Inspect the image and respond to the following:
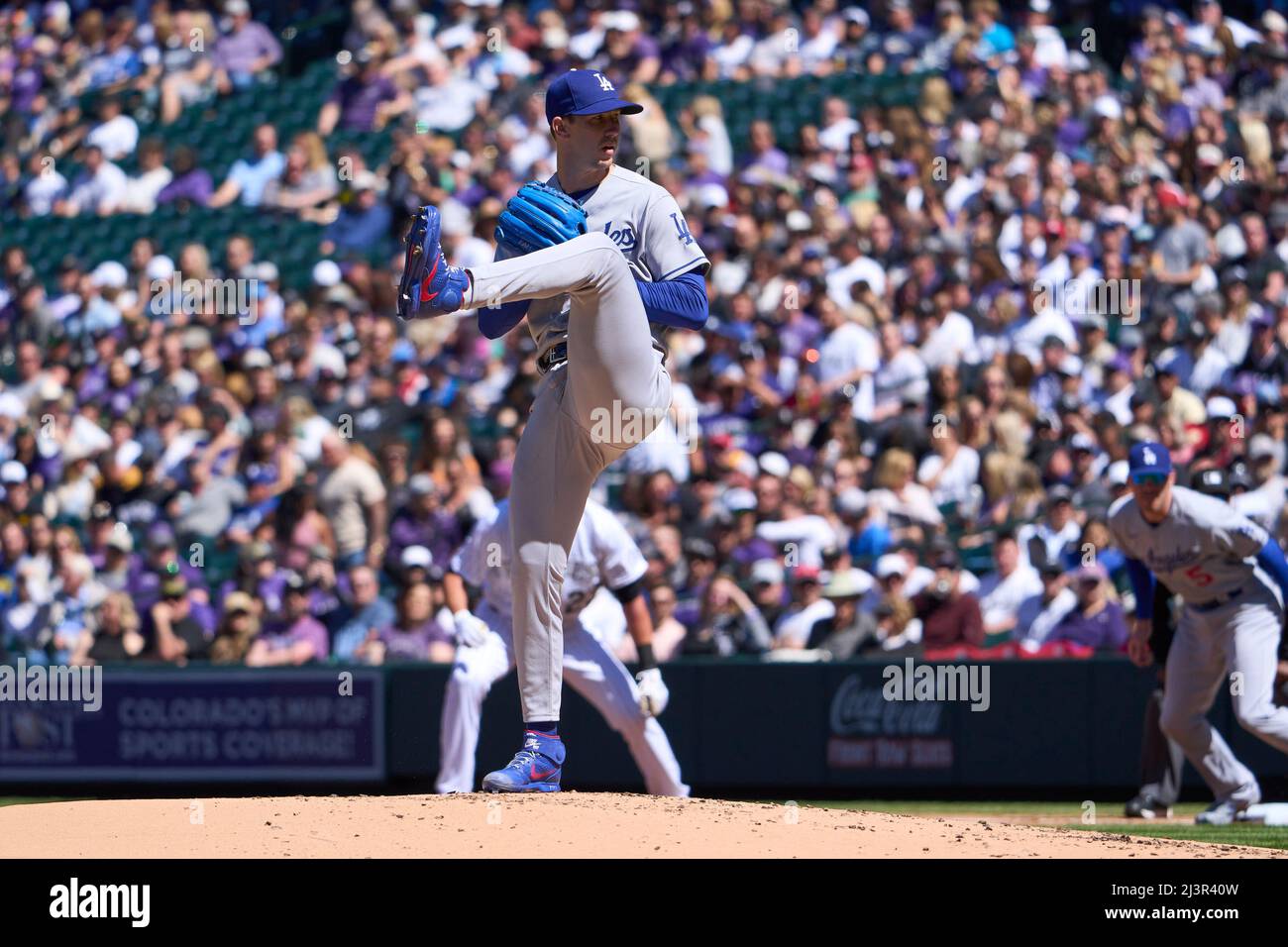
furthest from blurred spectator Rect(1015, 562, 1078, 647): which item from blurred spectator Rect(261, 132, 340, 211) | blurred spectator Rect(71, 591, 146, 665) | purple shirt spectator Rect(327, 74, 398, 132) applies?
purple shirt spectator Rect(327, 74, 398, 132)

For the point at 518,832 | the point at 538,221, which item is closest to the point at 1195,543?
the point at 538,221

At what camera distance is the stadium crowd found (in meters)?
12.5

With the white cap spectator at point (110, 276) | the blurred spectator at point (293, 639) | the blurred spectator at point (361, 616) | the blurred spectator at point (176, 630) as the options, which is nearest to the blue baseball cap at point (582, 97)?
the blurred spectator at point (361, 616)

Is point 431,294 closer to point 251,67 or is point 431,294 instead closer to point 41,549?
point 41,549

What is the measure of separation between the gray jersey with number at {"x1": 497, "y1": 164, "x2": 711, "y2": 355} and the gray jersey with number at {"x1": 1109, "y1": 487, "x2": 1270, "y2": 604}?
3.89m

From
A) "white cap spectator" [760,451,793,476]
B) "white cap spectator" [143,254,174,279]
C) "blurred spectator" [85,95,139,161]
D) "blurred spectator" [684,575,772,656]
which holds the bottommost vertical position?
"blurred spectator" [684,575,772,656]

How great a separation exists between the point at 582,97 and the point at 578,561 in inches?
123

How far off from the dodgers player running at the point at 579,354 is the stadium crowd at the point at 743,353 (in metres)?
5.74

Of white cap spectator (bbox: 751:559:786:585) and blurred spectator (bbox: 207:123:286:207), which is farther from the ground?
blurred spectator (bbox: 207:123:286:207)

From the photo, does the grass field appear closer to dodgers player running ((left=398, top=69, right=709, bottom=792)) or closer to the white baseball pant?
the white baseball pant

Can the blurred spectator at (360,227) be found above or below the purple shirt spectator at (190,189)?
below

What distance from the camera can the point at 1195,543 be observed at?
942 cm

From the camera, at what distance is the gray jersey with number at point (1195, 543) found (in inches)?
368

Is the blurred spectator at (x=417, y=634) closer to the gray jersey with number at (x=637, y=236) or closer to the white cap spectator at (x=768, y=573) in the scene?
the white cap spectator at (x=768, y=573)
